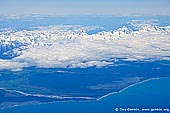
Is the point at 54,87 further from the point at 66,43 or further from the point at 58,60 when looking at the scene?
the point at 66,43

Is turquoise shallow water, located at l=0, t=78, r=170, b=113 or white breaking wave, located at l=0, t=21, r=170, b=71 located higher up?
white breaking wave, located at l=0, t=21, r=170, b=71

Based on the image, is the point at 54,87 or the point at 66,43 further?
the point at 66,43

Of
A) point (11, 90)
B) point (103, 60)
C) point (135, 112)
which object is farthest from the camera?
point (103, 60)

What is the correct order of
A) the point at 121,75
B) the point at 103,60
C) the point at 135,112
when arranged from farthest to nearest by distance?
the point at 103,60 → the point at 121,75 → the point at 135,112

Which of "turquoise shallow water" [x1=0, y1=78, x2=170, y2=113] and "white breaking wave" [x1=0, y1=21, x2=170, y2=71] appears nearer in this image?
"turquoise shallow water" [x1=0, y1=78, x2=170, y2=113]

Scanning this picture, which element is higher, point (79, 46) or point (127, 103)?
point (79, 46)

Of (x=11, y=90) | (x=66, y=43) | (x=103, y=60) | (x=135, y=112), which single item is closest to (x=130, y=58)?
(x=103, y=60)
